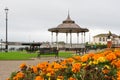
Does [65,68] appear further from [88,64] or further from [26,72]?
[26,72]

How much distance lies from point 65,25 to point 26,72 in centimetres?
5966

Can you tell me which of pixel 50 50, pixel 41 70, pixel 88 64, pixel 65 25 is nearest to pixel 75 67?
pixel 88 64

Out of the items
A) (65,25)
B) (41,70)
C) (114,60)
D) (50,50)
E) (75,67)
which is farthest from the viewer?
(65,25)

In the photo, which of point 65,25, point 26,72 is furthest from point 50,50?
point 26,72

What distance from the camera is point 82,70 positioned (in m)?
5.92

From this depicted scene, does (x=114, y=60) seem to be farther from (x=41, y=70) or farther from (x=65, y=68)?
(x=41, y=70)

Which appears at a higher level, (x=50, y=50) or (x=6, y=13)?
(x=6, y=13)

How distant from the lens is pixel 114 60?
20.4 feet

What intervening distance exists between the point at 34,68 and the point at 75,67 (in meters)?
1.29

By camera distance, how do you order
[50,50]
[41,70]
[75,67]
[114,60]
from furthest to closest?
[50,50], [41,70], [114,60], [75,67]

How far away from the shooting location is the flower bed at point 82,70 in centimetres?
572

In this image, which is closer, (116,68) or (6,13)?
(116,68)

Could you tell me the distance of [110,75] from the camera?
583 cm

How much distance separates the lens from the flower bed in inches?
225
